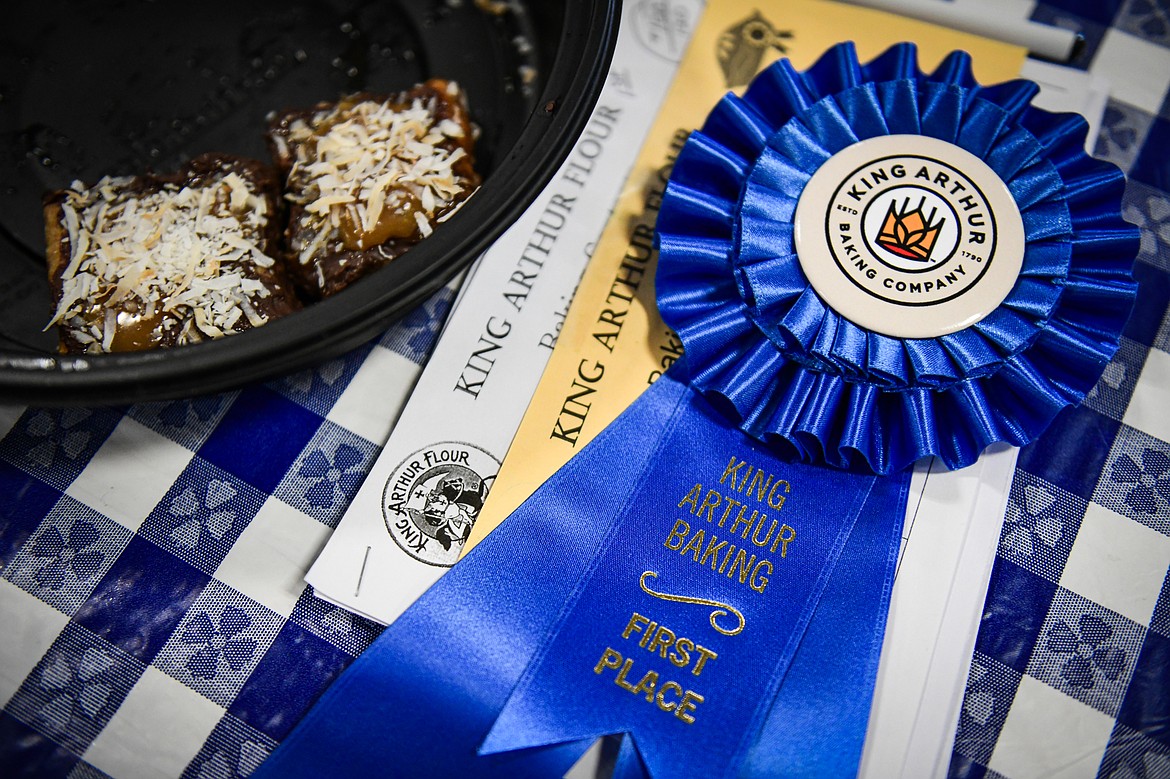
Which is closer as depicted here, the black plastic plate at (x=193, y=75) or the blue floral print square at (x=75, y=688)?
the blue floral print square at (x=75, y=688)

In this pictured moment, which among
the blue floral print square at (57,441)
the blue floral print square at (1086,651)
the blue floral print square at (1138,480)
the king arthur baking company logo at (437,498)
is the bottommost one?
the blue floral print square at (57,441)

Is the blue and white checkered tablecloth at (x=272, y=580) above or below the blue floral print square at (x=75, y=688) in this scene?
above

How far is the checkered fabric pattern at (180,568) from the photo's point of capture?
0.55m

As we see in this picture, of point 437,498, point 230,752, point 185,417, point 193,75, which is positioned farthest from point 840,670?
point 193,75

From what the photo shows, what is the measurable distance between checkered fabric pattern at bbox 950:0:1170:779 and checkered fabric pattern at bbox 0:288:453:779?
459 mm

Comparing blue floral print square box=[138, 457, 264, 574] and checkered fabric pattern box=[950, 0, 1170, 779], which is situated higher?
checkered fabric pattern box=[950, 0, 1170, 779]

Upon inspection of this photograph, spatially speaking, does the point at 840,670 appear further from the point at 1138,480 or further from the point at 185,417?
the point at 185,417

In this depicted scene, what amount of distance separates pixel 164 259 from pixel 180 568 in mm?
224

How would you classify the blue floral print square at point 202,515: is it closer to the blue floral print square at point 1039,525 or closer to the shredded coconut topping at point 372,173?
the shredded coconut topping at point 372,173

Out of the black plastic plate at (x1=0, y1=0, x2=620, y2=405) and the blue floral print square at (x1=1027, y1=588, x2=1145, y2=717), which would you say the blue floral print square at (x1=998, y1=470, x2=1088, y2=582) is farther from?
the black plastic plate at (x1=0, y1=0, x2=620, y2=405)

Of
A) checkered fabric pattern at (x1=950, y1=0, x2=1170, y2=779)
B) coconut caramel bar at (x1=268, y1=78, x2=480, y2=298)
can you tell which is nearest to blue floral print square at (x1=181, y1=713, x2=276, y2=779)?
coconut caramel bar at (x1=268, y1=78, x2=480, y2=298)

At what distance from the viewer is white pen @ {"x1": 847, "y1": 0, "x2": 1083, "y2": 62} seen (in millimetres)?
723

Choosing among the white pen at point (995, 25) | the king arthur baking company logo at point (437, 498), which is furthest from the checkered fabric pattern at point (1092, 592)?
→ the king arthur baking company logo at point (437, 498)

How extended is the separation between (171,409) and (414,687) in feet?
0.96
